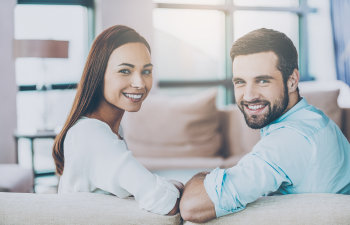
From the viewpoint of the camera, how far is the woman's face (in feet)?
2.14

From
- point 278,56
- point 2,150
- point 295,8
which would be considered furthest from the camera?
point 295,8

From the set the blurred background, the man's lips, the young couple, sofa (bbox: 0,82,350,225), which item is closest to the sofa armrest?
sofa (bbox: 0,82,350,225)

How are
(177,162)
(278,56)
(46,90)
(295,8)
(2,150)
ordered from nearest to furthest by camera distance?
(278,56)
(177,162)
(2,150)
(46,90)
(295,8)

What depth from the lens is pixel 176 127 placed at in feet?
7.23

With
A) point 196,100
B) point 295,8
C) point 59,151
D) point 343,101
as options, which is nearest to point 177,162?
point 196,100

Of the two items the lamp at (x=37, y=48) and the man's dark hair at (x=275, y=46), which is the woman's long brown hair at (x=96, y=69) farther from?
the lamp at (x=37, y=48)

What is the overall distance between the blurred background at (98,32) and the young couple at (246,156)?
108cm

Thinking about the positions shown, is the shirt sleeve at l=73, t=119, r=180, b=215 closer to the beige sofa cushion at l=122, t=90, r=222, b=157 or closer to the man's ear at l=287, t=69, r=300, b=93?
the man's ear at l=287, t=69, r=300, b=93

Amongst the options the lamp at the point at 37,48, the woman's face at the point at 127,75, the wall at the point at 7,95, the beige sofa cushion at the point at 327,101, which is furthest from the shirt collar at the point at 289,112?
the wall at the point at 7,95

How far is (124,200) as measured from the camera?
0.68m

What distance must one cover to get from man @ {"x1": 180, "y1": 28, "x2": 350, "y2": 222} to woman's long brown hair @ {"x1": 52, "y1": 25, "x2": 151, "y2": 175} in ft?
0.64

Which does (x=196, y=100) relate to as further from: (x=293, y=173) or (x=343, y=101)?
(x=293, y=173)

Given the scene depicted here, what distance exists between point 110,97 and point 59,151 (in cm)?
15

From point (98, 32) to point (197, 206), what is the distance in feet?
5.25
